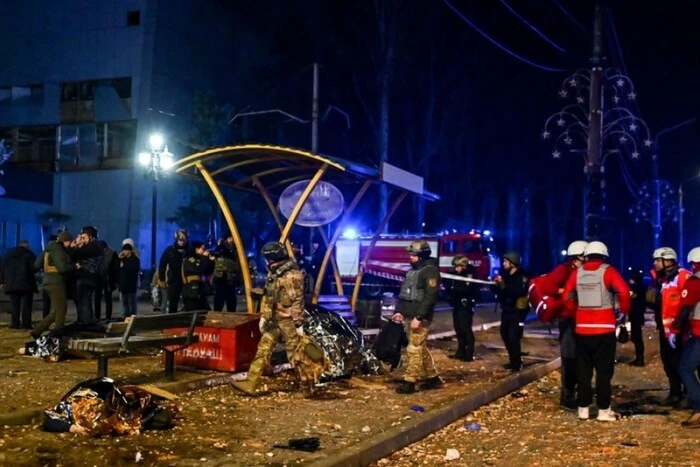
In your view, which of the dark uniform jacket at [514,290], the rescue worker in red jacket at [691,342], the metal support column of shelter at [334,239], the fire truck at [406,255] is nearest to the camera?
the rescue worker in red jacket at [691,342]

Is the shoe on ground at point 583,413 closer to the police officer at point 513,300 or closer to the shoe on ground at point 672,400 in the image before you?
the shoe on ground at point 672,400

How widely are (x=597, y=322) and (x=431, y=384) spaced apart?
7.91 feet

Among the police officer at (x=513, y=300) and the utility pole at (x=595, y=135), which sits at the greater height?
the utility pole at (x=595, y=135)

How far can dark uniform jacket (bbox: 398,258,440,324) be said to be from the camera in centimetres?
871

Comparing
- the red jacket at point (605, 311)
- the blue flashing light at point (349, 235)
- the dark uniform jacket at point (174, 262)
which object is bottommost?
the red jacket at point (605, 311)

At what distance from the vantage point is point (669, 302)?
816 cm

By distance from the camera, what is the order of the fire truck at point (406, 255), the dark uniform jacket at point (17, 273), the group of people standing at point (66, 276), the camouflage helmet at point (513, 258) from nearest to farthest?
1. the camouflage helmet at point (513, 258)
2. the group of people standing at point (66, 276)
3. the dark uniform jacket at point (17, 273)
4. the fire truck at point (406, 255)

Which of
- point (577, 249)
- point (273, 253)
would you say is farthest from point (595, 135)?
point (273, 253)

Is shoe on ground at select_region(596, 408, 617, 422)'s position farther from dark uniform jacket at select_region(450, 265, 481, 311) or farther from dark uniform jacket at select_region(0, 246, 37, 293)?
dark uniform jacket at select_region(0, 246, 37, 293)

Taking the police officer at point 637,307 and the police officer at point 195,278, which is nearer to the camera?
the police officer at point 195,278

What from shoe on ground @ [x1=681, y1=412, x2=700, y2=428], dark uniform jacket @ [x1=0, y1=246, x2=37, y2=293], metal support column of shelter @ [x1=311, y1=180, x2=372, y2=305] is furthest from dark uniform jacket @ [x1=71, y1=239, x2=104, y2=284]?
shoe on ground @ [x1=681, y1=412, x2=700, y2=428]

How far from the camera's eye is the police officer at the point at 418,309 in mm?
8719

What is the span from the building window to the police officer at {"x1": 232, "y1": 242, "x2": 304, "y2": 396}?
26504 millimetres

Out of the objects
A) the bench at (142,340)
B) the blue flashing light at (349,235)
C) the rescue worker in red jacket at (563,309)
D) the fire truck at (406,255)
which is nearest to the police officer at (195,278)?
the bench at (142,340)
